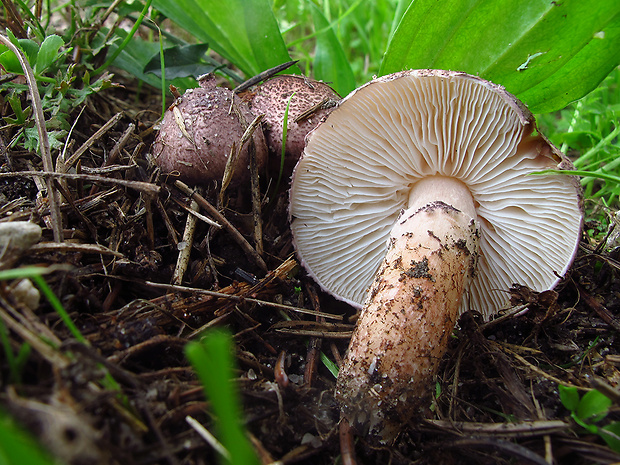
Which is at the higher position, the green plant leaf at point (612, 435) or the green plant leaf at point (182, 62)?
the green plant leaf at point (182, 62)

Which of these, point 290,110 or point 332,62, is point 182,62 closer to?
point 290,110

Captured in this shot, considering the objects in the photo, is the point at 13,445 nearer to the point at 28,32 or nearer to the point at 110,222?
the point at 110,222

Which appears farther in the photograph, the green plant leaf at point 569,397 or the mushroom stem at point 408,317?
the mushroom stem at point 408,317

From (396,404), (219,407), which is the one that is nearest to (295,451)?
(396,404)

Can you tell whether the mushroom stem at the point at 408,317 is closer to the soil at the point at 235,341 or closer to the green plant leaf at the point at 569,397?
the soil at the point at 235,341

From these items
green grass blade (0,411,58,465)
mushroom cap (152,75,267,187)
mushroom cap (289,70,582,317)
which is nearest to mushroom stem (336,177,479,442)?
mushroom cap (289,70,582,317)

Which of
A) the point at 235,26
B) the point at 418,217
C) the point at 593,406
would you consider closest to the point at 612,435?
the point at 593,406

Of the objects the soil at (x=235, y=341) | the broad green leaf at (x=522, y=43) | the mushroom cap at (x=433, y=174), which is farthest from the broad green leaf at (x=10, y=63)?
the broad green leaf at (x=522, y=43)
